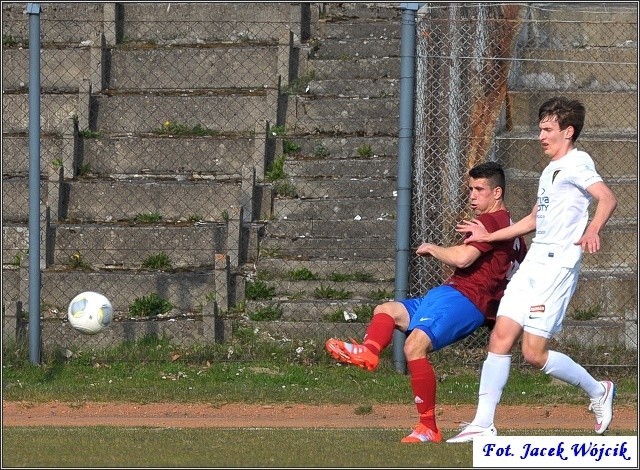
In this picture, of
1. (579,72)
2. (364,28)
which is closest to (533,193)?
(579,72)

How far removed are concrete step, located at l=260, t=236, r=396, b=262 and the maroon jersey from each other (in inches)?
212

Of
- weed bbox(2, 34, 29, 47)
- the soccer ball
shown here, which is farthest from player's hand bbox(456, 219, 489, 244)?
weed bbox(2, 34, 29, 47)

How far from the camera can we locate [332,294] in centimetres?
1245

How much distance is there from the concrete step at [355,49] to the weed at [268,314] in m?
4.66

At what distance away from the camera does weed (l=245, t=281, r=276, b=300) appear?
1262cm

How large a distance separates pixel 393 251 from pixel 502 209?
18.0 feet

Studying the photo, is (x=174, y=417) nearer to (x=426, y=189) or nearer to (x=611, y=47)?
(x=426, y=189)

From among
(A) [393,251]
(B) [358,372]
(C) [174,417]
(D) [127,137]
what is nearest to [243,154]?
(D) [127,137]

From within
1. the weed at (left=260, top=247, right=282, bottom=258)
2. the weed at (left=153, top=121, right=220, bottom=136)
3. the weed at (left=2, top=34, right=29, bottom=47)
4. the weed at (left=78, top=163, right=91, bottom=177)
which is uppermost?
the weed at (left=2, top=34, right=29, bottom=47)

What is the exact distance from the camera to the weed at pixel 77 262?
1330cm

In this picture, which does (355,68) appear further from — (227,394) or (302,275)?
(227,394)

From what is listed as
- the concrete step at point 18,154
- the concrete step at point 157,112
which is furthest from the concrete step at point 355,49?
the concrete step at point 18,154

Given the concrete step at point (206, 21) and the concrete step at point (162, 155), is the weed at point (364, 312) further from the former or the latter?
the concrete step at point (206, 21)

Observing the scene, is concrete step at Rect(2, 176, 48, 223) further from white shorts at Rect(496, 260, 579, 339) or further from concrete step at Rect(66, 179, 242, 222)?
white shorts at Rect(496, 260, 579, 339)
